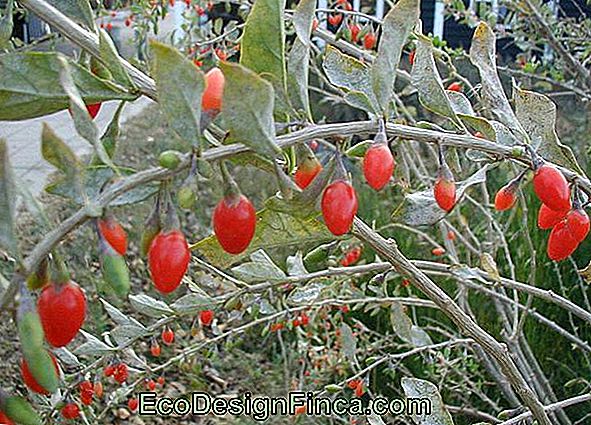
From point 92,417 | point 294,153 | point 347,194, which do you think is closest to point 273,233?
point 294,153

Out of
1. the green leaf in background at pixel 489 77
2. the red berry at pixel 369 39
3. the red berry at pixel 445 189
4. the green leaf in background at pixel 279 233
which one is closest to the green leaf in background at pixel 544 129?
the green leaf in background at pixel 489 77

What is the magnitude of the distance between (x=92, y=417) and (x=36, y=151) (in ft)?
15.2

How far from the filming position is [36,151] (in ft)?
19.5

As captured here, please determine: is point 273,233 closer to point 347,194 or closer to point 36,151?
point 347,194

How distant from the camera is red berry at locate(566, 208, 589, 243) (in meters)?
0.80

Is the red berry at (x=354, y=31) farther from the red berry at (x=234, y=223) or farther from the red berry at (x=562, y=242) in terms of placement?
the red berry at (x=234, y=223)

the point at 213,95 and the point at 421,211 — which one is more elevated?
the point at 213,95

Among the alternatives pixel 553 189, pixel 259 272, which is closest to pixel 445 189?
pixel 553 189

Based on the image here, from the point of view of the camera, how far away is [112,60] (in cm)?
64

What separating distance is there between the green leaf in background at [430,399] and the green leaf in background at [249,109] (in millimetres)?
589

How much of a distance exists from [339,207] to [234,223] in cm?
9

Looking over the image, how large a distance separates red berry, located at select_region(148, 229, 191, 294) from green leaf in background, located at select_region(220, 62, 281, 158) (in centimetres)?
8

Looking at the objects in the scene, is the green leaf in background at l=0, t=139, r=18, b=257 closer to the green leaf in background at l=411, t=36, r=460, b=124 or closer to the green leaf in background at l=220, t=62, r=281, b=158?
the green leaf in background at l=220, t=62, r=281, b=158

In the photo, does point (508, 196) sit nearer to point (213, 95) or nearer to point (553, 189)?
point (553, 189)
